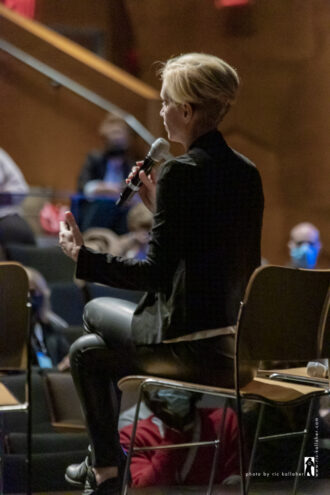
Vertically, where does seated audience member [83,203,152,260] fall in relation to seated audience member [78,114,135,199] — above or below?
below

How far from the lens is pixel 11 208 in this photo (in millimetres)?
5223

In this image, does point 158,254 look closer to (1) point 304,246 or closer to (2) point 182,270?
(2) point 182,270

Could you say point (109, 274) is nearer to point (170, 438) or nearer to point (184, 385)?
point (184, 385)

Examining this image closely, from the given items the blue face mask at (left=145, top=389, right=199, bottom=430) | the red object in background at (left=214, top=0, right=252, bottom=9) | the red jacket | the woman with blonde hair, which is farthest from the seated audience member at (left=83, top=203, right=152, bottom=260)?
the woman with blonde hair

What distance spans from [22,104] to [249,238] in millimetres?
4307

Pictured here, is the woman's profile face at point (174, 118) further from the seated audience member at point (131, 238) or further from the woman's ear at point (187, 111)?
the seated audience member at point (131, 238)

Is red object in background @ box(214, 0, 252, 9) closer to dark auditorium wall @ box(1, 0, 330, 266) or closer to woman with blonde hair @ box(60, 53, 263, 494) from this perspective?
dark auditorium wall @ box(1, 0, 330, 266)

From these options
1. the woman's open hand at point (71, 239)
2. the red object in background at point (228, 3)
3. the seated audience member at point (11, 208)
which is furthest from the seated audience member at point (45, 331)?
the red object in background at point (228, 3)

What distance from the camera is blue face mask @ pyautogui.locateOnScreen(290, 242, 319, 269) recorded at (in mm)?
4875

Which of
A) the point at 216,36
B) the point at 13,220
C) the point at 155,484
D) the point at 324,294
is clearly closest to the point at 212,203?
the point at 324,294

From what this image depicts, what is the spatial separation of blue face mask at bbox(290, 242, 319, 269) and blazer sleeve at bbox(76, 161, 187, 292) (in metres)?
2.63

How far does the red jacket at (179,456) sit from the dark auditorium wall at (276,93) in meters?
2.68

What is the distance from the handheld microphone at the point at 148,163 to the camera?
2531 millimetres

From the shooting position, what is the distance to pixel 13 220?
509 centimetres
